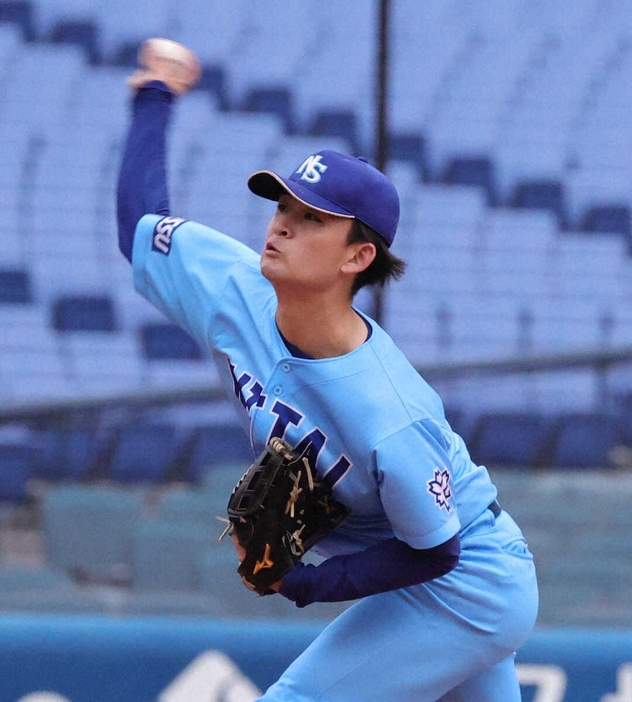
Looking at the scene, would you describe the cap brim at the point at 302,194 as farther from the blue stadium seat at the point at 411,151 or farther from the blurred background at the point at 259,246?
→ the blue stadium seat at the point at 411,151

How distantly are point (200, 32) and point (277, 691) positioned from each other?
31.3 ft

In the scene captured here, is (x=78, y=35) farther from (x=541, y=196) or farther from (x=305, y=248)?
(x=305, y=248)

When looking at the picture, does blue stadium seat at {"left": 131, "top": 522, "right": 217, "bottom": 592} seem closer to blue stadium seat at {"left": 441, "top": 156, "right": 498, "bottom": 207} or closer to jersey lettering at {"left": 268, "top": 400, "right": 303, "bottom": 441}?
jersey lettering at {"left": 268, "top": 400, "right": 303, "bottom": 441}

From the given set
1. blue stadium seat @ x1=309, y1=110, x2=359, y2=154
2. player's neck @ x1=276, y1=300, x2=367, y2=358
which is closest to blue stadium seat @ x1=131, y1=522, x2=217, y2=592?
player's neck @ x1=276, y1=300, x2=367, y2=358

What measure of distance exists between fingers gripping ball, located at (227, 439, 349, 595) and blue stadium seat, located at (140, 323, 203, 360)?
5516mm

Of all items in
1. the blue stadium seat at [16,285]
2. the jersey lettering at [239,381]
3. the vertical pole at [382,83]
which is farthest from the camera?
the blue stadium seat at [16,285]

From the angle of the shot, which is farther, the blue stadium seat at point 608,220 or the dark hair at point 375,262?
the blue stadium seat at point 608,220

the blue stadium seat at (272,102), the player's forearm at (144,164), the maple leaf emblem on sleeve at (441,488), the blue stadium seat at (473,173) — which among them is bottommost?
the blue stadium seat at (473,173)

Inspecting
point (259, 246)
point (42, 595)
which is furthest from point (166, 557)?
point (259, 246)

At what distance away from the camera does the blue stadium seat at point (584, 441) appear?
7145 millimetres

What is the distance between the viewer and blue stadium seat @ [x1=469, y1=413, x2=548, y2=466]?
704 cm

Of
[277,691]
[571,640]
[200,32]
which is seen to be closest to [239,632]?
[571,640]

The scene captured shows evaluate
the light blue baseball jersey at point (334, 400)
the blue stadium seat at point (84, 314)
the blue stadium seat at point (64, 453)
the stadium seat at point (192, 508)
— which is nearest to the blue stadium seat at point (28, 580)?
the stadium seat at point (192, 508)

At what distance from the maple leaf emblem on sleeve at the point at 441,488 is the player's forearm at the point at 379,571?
0.08 meters
